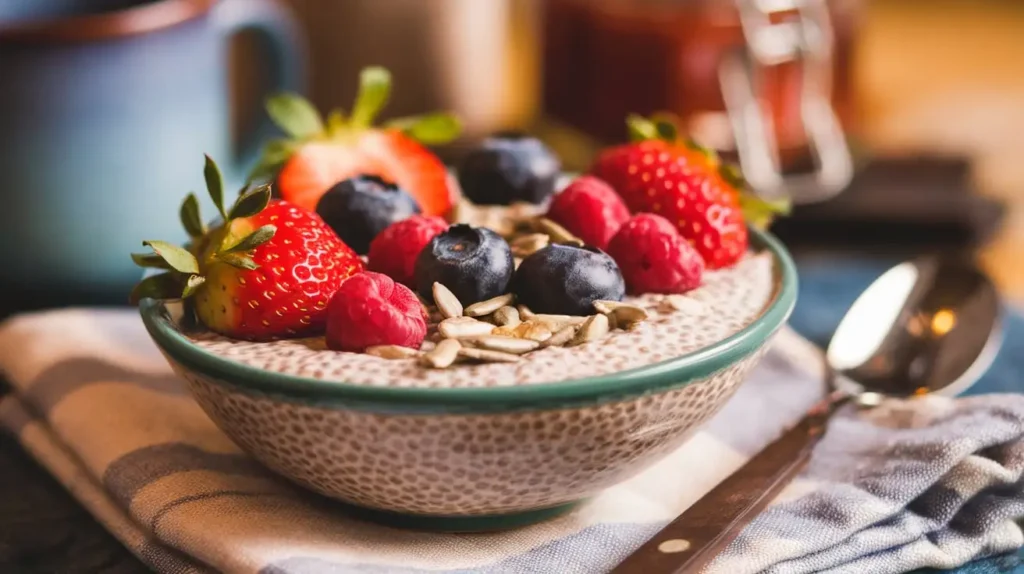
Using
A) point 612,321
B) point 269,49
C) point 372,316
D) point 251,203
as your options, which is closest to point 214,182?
point 251,203

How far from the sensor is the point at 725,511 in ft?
2.24

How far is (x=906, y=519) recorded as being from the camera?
72 cm

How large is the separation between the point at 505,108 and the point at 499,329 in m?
1.09

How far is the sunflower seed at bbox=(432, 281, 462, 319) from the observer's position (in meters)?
0.66

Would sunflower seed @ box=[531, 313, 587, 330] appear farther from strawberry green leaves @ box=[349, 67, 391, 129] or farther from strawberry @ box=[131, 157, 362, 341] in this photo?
strawberry green leaves @ box=[349, 67, 391, 129]

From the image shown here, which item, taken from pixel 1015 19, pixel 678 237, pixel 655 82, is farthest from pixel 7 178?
pixel 1015 19

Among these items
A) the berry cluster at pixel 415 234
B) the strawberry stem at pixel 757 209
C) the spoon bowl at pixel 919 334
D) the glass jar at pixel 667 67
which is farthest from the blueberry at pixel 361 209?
the glass jar at pixel 667 67

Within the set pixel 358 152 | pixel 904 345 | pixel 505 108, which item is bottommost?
pixel 904 345

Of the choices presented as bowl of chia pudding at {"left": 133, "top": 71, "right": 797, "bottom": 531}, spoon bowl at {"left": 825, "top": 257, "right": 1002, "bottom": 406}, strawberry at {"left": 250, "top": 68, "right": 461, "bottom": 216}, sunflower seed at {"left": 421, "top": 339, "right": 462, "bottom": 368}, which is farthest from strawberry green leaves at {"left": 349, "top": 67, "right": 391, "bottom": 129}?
spoon bowl at {"left": 825, "top": 257, "right": 1002, "bottom": 406}

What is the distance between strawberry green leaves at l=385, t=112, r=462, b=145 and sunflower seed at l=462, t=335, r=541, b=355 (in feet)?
0.95

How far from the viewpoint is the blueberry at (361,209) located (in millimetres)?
761

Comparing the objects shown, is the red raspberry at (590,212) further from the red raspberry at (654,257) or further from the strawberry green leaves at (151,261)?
the strawberry green leaves at (151,261)

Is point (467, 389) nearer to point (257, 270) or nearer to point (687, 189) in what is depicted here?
point (257, 270)

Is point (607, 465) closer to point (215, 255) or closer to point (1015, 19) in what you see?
point (215, 255)
